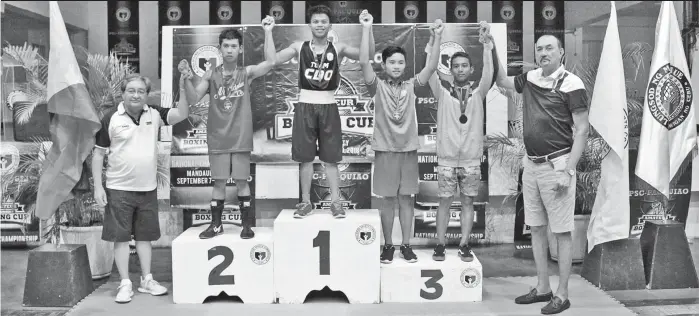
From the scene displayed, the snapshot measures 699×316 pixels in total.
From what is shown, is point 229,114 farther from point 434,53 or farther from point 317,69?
point 434,53

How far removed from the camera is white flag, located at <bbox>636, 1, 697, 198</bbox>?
14.6ft

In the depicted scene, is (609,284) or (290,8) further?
(290,8)

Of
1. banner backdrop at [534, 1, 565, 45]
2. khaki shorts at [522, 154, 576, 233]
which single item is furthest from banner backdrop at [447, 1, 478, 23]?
khaki shorts at [522, 154, 576, 233]

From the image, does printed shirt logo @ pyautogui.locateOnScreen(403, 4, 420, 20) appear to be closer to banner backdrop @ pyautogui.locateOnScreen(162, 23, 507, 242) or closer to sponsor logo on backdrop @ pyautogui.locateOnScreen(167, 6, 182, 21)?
banner backdrop @ pyautogui.locateOnScreen(162, 23, 507, 242)

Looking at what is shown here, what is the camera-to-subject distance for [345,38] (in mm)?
5418

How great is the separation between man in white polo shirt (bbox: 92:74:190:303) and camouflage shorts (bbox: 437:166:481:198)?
1866 millimetres

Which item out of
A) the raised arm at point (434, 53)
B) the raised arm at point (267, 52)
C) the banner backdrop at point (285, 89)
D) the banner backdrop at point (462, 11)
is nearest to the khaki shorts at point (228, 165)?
the raised arm at point (267, 52)

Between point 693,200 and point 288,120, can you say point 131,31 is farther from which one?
point 693,200

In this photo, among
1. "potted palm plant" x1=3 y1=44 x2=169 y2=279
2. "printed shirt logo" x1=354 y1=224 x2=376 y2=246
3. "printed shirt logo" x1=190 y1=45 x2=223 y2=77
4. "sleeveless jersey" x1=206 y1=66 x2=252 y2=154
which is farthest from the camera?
"printed shirt logo" x1=190 y1=45 x2=223 y2=77

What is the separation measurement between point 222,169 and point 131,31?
2.13 m

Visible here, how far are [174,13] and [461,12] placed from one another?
2.64m

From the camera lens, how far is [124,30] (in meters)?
5.58

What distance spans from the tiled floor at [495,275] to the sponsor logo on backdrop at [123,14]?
2117 mm

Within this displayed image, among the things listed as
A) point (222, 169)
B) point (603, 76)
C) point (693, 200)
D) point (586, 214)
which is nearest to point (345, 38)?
point (222, 169)
